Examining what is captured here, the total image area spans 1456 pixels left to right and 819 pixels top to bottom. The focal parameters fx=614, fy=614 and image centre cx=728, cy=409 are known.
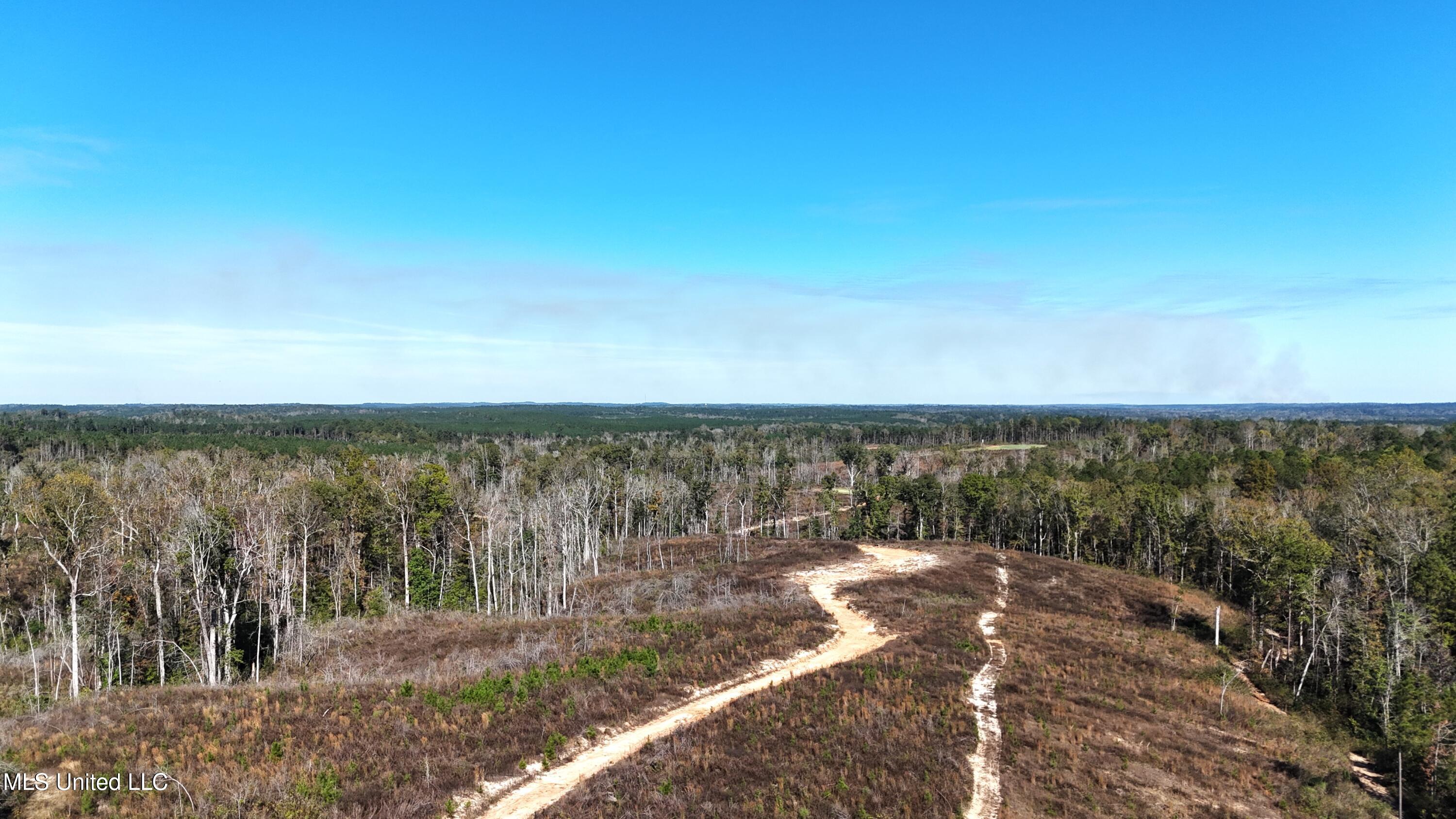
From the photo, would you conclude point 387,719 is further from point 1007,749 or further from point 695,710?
point 1007,749

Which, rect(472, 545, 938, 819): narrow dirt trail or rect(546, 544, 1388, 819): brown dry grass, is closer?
rect(472, 545, 938, 819): narrow dirt trail

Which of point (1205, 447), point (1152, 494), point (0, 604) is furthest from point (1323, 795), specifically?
point (1205, 447)

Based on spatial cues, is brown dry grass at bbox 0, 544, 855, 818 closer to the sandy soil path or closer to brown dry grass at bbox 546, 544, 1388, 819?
brown dry grass at bbox 546, 544, 1388, 819

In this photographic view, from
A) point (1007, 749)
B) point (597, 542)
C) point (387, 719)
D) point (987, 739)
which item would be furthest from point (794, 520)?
point (387, 719)

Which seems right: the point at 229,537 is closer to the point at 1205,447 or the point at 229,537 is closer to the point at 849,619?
the point at 849,619

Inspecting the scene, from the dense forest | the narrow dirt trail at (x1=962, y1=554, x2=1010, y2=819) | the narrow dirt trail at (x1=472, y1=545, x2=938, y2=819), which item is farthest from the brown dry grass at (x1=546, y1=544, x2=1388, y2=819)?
the dense forest
